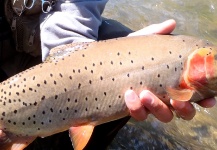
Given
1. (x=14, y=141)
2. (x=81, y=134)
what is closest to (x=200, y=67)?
(x=81, y=134)

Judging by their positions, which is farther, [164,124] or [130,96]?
[164,124]

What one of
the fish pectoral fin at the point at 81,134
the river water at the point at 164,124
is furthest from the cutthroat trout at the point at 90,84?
the river water at the point at 164,124

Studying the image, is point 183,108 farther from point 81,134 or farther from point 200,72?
point 81,134

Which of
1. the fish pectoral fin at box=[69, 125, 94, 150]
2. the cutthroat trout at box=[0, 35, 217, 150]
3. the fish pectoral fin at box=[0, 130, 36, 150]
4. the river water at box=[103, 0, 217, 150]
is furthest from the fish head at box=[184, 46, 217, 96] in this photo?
the river water at box=[103, 0, 217, 150]

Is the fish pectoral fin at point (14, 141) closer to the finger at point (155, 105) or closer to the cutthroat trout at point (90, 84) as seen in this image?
the cutthroat trout at point (90, 84)

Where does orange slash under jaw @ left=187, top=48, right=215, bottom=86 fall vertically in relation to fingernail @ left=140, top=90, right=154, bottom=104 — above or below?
above

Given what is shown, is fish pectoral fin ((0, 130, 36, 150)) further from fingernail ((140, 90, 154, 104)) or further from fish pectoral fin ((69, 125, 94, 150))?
fingernail ((140, 90, 154, 104))

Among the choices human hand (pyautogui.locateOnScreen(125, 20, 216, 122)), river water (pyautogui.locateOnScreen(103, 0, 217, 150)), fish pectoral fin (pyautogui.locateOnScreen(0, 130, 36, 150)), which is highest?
human hand (pyautogui.locateOnScreen(125, 20, 216, 122))
